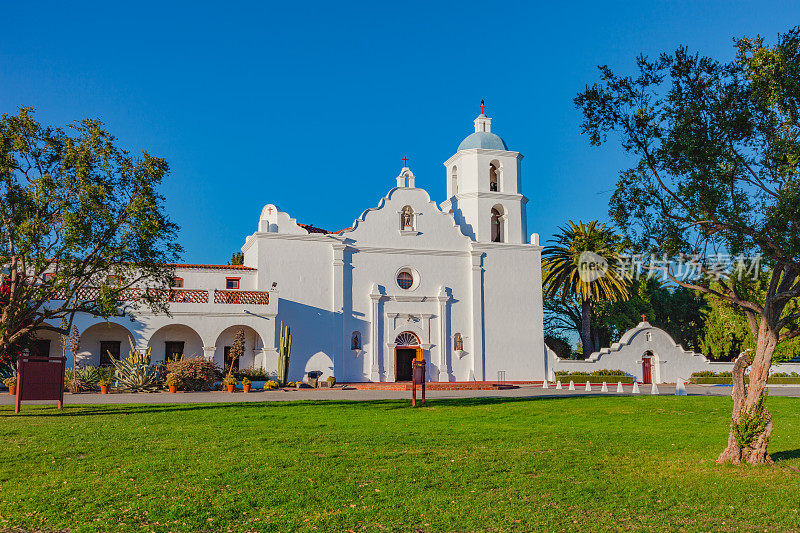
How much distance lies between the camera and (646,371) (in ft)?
134

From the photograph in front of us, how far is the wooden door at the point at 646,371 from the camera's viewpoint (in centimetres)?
4056

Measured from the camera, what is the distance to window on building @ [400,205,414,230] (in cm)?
3766

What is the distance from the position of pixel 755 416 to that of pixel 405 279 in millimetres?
27368

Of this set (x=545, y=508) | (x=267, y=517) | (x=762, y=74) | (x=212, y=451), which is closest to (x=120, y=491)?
(x=267, y=517)

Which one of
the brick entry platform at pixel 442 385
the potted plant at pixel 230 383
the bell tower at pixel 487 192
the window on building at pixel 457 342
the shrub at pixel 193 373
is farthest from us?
the bell tower at pixel 487 192

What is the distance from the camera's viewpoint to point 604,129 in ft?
41.0

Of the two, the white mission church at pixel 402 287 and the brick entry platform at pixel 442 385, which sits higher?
the white mission church at pixel 402 287

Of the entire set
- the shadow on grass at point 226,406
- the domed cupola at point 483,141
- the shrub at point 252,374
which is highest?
the domed cupola at point 483,141

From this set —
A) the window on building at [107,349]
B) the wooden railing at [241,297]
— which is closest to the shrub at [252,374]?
the wooden railing at [241,297]

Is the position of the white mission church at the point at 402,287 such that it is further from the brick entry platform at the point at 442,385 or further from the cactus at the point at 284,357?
the brick entry platform at the point at 442,385

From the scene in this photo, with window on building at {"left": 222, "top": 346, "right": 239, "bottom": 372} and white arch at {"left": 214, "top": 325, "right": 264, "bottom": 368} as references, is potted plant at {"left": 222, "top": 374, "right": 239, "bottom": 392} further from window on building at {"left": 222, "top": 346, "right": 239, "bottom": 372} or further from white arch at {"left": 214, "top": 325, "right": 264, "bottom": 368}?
window on building at {"left": 222, "top": 346, "right": 239, "bottom": 372}

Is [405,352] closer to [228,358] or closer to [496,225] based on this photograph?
[228,358]

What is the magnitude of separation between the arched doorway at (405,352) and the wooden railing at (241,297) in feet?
25.3

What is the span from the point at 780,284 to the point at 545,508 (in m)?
5.63
